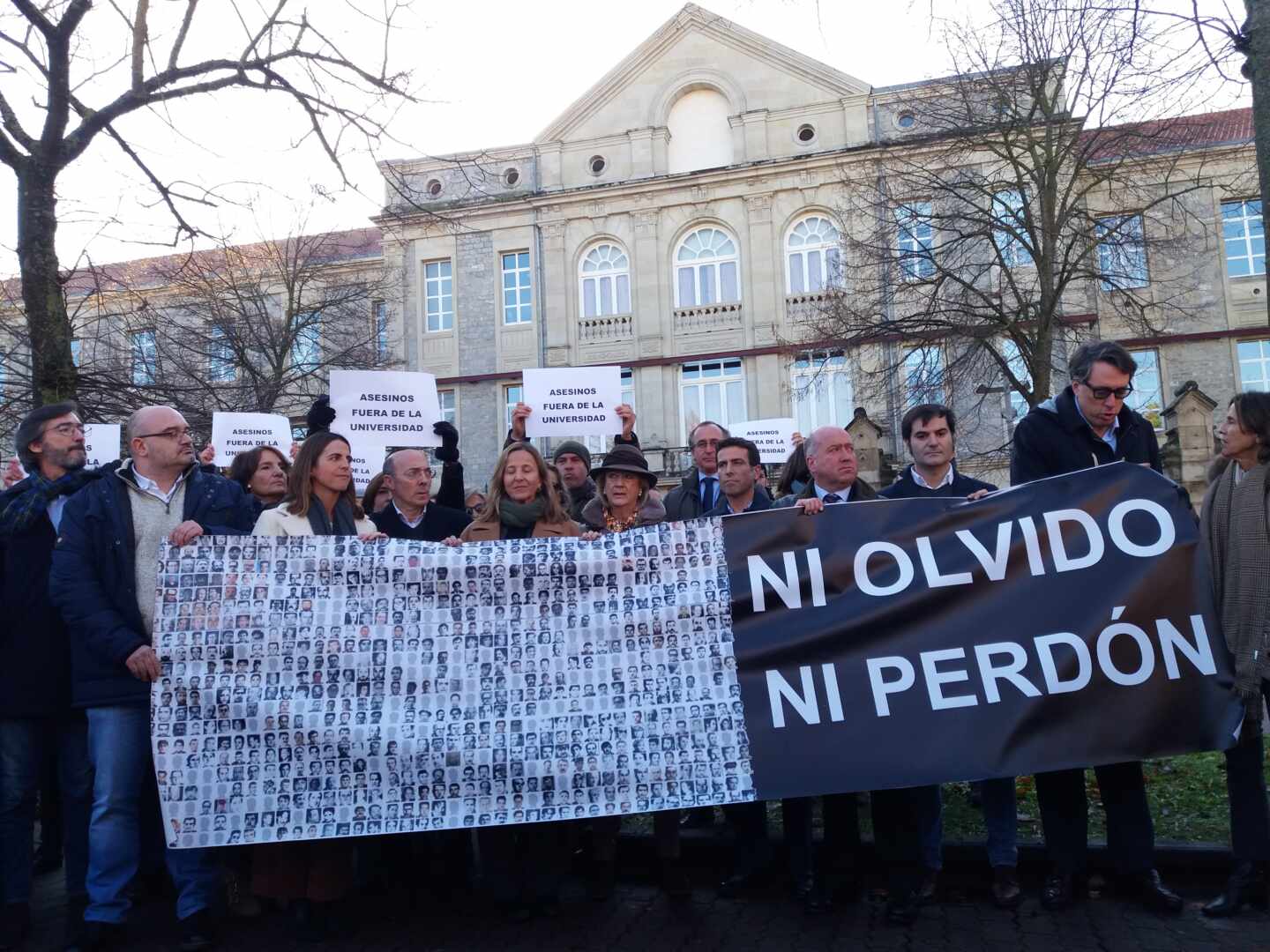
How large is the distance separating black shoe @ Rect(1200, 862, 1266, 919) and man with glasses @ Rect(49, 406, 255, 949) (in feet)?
14.9

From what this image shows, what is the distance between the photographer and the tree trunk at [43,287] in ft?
27.2

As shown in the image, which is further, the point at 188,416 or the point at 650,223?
the point at 650,223

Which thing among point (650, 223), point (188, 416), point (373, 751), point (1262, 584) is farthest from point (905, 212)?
point (650, 223)

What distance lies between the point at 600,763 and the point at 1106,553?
2564 millimetres

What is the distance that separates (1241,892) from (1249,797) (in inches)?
16.3

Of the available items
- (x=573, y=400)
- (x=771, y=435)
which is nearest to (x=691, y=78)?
(x=771, y=435)

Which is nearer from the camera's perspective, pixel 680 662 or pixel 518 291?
pixel 680 662

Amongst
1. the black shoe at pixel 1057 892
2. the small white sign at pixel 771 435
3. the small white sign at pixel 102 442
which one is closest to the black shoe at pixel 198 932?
the black shoe at pixel 1057 892

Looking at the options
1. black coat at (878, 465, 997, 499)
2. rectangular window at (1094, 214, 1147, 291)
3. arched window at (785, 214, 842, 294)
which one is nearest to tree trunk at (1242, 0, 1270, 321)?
black coat at (878, 465, 997, 499)

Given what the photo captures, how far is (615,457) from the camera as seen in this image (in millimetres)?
5961

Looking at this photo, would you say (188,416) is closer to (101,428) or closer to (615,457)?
(101,428)

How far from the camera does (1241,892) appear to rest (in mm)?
4727

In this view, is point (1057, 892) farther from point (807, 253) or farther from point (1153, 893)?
point (807, 253)

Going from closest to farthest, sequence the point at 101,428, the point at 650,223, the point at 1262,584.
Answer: the point at 1262,584 → the point at 101,428 → the point at 650,223
